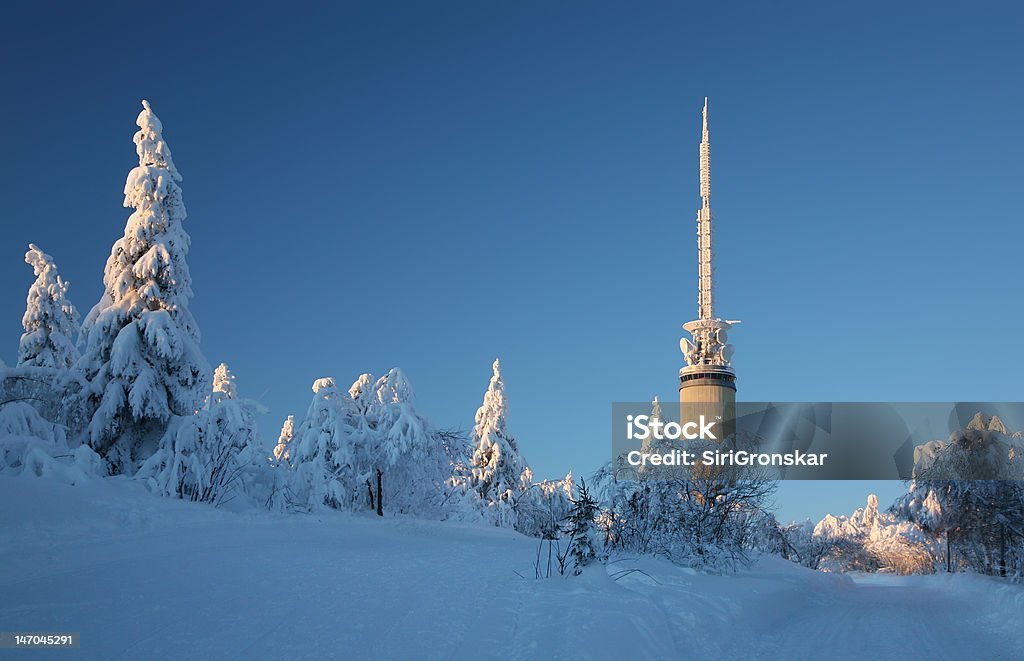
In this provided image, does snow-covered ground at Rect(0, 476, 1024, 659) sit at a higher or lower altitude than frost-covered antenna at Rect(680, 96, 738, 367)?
lower

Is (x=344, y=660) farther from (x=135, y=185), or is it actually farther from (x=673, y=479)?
(x=135, y=185)

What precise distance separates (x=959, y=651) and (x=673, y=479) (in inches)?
368

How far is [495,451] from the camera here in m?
46.0

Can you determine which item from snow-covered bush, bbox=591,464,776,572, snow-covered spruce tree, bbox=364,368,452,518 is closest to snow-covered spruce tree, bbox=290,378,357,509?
snow-covered spruce tree, bbox=364,368,452,518

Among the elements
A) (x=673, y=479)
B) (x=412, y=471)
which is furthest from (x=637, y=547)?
(x=412, y=471)

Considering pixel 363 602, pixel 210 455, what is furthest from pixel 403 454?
pixel 363 602

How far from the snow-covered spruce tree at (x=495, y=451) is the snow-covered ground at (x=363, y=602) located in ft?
94.9

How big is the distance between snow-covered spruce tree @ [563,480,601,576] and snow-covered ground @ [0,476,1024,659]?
18.3 inches

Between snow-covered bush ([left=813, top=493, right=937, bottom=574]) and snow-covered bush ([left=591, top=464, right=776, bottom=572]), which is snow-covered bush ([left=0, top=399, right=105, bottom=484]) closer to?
snow-covered bush ([left=591, top=464, right=776, bottom=572])

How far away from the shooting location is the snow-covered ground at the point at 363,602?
7.31 metres

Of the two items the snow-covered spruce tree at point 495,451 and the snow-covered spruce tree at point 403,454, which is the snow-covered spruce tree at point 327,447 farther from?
the snow-covered spruce tree at point 495,451

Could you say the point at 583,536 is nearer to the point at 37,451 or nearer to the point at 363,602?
the point at 363,602

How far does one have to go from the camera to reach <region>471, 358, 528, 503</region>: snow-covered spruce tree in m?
45.2

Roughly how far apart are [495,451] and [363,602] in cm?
3738
